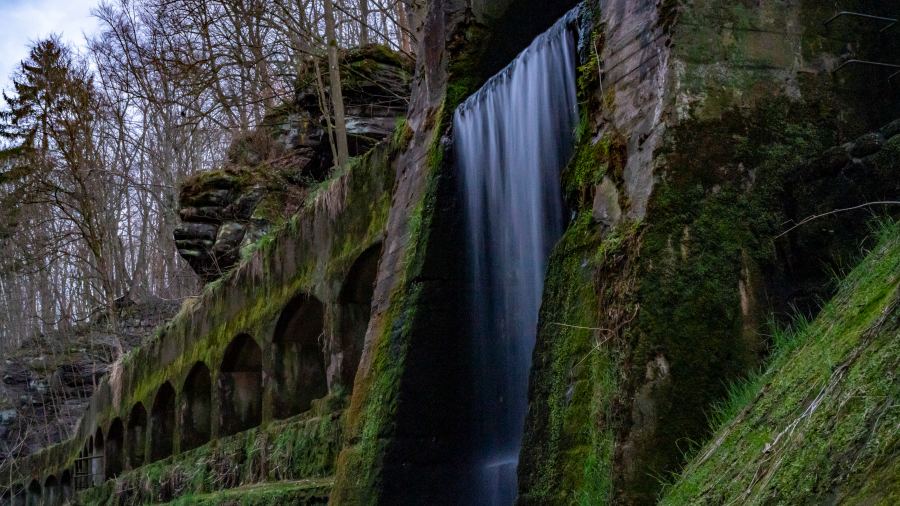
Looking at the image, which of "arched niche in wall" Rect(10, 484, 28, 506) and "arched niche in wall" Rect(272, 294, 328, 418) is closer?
"arched niche in wall" Rect(272, 294, 328, 418)

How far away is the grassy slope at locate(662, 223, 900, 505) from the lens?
7.07 feet

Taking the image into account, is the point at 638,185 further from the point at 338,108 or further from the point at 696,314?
the point at 338,108

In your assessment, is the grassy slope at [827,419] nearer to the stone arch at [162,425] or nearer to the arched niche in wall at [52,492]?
the stone arch at [162,425]

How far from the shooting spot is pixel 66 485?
2269cm

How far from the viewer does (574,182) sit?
16.9 ft

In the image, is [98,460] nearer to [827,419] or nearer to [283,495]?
[283,495]

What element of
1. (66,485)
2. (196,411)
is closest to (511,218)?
(196,411)

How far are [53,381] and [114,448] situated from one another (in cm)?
980

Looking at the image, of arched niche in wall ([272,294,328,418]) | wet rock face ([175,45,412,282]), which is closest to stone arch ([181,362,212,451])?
wet rock face ([175,45,412,282])

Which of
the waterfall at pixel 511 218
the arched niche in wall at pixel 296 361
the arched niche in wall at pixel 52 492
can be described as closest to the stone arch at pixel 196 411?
the arched niche in wall at pixel 296 361

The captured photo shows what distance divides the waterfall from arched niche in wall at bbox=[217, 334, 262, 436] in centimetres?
637

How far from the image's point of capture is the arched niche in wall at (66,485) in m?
22.1

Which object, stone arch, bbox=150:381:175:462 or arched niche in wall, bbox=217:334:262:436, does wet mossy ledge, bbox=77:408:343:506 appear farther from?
stone arch, bbox=150:381:175:462

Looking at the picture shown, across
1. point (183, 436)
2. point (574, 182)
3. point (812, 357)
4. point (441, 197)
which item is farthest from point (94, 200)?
point (812, 357)
